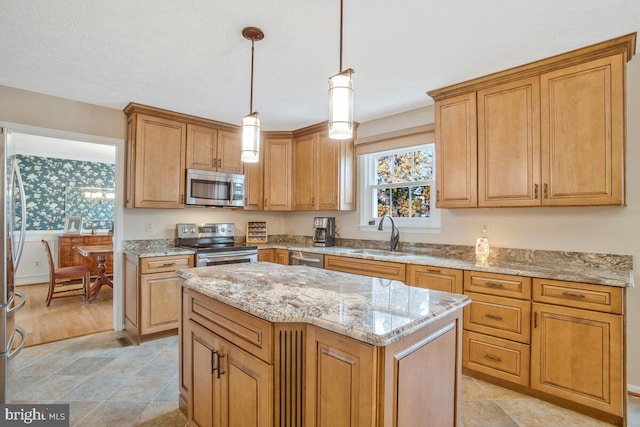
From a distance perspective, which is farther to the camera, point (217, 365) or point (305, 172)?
point (305, 172)

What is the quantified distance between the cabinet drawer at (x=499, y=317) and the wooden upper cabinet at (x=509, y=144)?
780 mm

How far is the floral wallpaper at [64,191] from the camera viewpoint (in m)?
5.70

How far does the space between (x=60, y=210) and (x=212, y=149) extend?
13.7ft

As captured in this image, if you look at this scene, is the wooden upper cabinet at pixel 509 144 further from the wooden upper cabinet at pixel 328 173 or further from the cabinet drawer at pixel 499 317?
the wooden upper cabinet at pixel 328 173

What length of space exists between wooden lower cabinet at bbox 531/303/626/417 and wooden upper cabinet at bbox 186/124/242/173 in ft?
11.4

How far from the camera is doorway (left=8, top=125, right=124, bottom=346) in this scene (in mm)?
4004

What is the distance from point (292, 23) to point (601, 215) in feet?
8.44

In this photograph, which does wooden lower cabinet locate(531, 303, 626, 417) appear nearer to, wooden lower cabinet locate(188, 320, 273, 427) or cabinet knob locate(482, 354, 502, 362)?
cabinet knob locate(482, 354, 502, 362)

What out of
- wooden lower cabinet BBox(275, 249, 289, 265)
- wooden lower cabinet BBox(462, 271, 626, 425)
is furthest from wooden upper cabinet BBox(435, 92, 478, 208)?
wooden lower cabinet BBox(275, 249, 289, 265)

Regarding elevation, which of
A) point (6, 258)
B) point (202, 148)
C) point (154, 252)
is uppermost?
point (202, 148)

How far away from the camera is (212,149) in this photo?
3.92 meters

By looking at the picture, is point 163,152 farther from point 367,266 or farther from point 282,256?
point 367,266

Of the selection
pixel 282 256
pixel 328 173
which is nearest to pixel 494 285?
pixel 328 173

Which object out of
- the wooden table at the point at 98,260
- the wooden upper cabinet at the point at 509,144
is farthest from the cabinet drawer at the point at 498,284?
the wooden table at the point at 98,260
